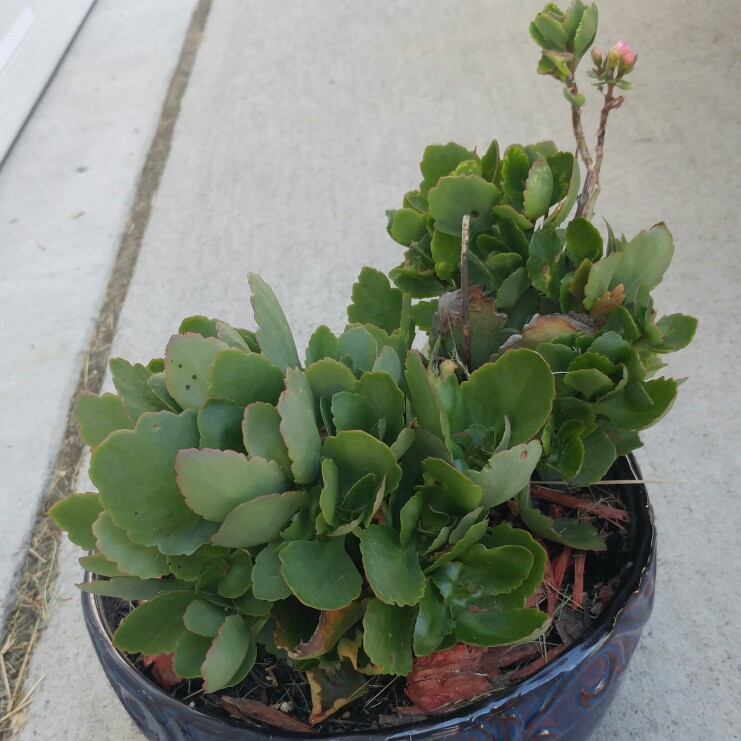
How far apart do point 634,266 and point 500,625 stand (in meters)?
0.26

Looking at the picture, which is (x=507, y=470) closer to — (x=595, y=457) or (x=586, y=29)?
(x=595, y=457)

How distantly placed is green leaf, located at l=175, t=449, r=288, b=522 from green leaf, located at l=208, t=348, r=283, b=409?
0.15 ft

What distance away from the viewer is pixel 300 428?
48 cm


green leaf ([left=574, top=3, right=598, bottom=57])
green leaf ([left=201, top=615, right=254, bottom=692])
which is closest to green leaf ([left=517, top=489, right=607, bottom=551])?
green leaf ([left=201, top=615, right=254, bottom=692])

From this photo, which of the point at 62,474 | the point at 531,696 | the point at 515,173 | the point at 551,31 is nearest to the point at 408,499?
the point at 531,696

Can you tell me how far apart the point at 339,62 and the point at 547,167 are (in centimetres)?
137

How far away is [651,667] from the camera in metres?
0.85

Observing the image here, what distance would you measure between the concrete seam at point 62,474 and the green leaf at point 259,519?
197 mm

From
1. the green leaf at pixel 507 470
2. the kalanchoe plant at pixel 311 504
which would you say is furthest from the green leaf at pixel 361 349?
the green leaf at pixel 507 470

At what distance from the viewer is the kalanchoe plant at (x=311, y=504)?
477mm

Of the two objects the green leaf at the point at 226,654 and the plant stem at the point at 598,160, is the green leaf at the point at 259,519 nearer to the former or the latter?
the green leaf at the point at 226,654

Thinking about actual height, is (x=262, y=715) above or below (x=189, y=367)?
below

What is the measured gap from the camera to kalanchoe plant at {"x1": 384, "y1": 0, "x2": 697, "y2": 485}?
0.56m

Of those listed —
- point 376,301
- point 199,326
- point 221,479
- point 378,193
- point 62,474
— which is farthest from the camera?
point 378,193
